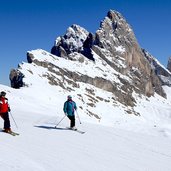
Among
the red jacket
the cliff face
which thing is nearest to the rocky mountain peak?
the cliff face

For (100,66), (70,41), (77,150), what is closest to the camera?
(77,150)

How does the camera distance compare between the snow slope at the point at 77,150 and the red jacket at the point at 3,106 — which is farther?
the red jacket at the point at 3,106

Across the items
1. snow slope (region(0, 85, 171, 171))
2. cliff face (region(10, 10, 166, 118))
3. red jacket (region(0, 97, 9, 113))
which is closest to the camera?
snow slope (region(0, 85, 171, 171))

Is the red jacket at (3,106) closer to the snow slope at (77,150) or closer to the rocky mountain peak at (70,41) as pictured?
the snow slope at (77,150)

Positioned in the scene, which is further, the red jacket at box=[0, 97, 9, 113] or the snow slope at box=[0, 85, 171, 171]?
the red jacket at box=[0, 97, 9, 113]

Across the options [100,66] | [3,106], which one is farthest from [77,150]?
[100,66]

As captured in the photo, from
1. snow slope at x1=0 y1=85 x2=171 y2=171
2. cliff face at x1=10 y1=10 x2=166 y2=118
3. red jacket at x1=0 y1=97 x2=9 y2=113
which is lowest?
snow slope at x1=0 y1=85 x2=171 y2=171

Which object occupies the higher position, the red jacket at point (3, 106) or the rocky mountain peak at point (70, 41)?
the rocky mountain peak at point (70, 41)

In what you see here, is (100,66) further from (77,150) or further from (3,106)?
(77,150)

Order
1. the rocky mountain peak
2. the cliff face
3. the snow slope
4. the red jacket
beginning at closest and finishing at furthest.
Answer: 1. the snow slope
2. the red jacket
3. the cliff face
4. the rocky mountain peak

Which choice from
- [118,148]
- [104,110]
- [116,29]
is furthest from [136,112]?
[118,148]

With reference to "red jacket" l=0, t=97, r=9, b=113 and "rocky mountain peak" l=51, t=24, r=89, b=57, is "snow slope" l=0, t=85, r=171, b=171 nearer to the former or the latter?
"red jacket" l=0, t=97, r=9, b=113

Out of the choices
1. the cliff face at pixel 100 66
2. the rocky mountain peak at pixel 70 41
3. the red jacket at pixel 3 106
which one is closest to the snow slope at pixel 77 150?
the red jacket at pixel 3 106

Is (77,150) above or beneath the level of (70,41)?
beneath
